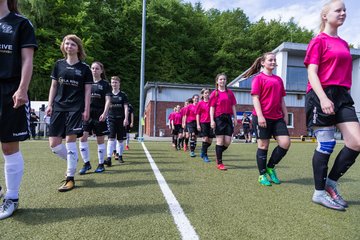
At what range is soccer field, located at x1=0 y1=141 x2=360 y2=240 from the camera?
2.74 meters

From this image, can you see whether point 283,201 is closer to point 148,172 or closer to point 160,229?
point 160,229

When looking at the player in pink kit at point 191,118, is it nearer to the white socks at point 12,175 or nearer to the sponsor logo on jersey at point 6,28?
the white socks at point 12,175

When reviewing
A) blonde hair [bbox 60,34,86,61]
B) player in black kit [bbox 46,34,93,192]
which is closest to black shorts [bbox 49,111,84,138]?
player in black kit [bbox 46,34,93,192]

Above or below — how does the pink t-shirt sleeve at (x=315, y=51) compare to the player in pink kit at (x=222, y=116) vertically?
above

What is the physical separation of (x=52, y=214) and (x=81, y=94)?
7.19 feet

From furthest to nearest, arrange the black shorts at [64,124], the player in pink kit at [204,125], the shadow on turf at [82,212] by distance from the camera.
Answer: the player in pink kit at [204,125]
the black shorts at [64,124]
the shadow on turf at [82,212]

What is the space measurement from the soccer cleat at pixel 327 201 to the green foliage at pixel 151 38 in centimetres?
3206

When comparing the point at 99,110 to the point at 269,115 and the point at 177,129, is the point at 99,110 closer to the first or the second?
the point at 269,115

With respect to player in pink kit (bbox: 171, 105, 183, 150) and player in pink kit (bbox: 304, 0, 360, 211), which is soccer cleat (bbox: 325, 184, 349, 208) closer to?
player in pink kit (bbox: 304, 0, 360, 211)

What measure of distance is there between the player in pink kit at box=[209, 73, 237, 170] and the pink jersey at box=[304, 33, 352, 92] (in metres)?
3.39

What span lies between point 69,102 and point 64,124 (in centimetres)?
35

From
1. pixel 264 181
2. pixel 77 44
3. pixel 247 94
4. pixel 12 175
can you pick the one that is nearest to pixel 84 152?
pixel 77 44

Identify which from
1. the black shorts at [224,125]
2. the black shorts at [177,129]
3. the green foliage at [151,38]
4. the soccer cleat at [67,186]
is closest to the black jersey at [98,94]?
the soccer cleat at [67,186]

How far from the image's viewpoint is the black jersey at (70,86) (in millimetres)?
4770
